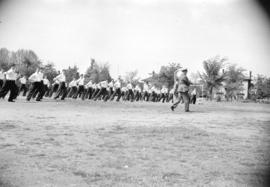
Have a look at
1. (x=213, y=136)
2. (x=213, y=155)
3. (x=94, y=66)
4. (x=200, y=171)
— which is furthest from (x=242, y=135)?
(x=94, y=66)

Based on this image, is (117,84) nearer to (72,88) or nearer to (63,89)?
(72,88)

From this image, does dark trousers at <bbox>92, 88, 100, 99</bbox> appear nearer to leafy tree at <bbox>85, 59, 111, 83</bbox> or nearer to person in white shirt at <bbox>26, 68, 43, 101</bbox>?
person in white shirt at <bbox>26, 68, 43, 101</bbox>

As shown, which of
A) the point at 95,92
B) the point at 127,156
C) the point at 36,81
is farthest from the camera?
the point at 95,92

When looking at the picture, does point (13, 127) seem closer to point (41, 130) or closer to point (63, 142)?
point (41, 130)

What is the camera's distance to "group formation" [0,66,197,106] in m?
17.1

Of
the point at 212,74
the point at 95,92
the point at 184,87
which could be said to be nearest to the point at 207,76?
the point at 212,74

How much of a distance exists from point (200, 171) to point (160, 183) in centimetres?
74

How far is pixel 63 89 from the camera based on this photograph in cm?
2159

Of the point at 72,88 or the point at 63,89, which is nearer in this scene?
the point at 63,89

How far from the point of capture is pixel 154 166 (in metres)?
4.80

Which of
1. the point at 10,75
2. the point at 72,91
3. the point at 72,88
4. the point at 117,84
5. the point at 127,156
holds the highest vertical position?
the point at 117,84

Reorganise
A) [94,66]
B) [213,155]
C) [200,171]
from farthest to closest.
→ [94,66], [213,155], [200,171]

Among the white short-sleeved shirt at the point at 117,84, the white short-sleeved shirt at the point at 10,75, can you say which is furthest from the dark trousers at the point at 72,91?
the white short-sleeved shirt at the point at 10,75

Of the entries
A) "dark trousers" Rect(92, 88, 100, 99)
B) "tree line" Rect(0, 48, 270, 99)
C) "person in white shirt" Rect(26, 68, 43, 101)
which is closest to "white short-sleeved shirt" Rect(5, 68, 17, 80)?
"person in white shirt" Rect(26, 68, 43, 101)
